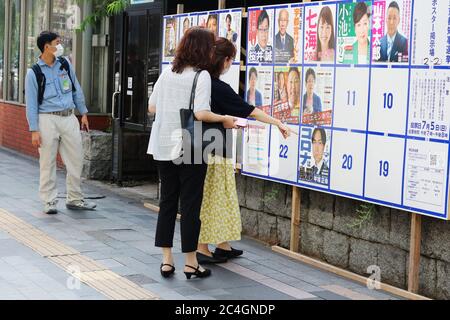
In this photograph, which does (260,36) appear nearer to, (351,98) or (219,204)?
(351,98)

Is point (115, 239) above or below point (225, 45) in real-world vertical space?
below

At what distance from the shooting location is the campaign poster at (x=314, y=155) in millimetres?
6539

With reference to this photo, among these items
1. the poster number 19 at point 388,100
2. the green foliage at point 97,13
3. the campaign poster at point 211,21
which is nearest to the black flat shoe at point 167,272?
the poster number 19 at point 388,100

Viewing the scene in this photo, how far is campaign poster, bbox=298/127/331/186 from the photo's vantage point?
6539mm

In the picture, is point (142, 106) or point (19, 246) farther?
point (142, 106)

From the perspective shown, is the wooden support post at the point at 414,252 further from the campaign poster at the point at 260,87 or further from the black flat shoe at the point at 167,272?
the campaign poster at the point at 260,87

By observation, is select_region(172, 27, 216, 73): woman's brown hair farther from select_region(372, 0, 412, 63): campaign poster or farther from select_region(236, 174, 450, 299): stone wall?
select_region(236, 174, 450, 299): stone wall

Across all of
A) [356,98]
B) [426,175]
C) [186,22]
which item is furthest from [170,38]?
[426,175]

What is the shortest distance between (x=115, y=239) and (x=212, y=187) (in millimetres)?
1446

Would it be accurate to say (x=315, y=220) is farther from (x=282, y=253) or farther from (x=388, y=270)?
(x=388, y=270)

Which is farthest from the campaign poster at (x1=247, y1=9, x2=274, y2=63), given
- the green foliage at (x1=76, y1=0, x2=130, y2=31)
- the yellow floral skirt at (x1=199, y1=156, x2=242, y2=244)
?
the green foliage at (x1=76, y1=0, x2=130, y2=31)

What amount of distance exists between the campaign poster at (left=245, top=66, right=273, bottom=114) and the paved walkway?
1314 millimetres

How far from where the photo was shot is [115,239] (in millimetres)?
7438
